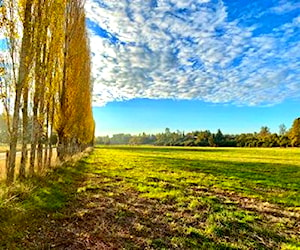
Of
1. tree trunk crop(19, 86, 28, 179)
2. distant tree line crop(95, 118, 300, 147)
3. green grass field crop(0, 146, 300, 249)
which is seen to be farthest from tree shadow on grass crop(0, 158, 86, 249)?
distant tree line crop(95, 118, 300, 147)

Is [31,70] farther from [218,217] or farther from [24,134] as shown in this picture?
[218,217]

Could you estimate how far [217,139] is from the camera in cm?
9912

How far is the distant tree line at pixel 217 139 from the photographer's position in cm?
7988

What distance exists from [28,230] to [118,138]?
147722mm

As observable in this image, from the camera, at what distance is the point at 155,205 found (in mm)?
8711

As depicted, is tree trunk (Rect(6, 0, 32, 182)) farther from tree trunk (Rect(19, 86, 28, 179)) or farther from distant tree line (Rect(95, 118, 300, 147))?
distant tree line (Rect(95, 118, 300, 147))

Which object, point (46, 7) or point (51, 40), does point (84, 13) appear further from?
point (46, 7)

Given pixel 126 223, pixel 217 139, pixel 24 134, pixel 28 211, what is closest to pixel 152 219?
pixel 126 223

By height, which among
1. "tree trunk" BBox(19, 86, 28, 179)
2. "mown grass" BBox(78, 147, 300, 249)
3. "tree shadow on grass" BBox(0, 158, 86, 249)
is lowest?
"mown grass" BBox(78, 147, 300, 249)

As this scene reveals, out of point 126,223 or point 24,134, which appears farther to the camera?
point 24,134

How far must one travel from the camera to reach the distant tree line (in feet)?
262

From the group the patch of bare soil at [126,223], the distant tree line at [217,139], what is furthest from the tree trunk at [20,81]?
the distant tree line at [217,139]

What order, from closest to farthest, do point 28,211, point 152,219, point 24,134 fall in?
point 28,211
point 152,219
point 24,134

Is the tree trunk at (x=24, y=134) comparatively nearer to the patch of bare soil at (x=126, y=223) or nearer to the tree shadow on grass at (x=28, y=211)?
the tree shadow on grass at (x=28, y=211)
